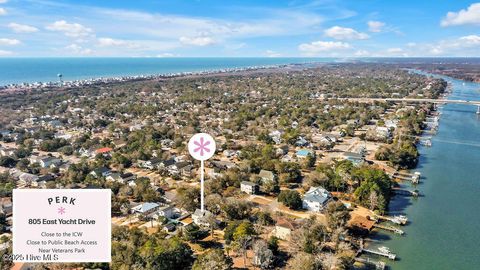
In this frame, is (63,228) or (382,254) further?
(382,254)

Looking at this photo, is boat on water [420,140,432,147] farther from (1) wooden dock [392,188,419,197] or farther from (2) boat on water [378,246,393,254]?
A: (2) boat on water [378,246,393,254]

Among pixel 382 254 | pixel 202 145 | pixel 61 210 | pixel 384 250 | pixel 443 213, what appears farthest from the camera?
pixel 443 213

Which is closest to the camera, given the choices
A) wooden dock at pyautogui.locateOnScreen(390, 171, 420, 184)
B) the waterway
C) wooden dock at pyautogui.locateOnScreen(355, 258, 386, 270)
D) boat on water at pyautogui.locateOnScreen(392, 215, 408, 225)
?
wooden dock at pyautogui.locateOnScreen(355, 258, 386, 270)

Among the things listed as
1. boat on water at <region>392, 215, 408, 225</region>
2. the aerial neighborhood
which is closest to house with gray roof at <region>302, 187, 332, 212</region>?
the aerial neighborhood

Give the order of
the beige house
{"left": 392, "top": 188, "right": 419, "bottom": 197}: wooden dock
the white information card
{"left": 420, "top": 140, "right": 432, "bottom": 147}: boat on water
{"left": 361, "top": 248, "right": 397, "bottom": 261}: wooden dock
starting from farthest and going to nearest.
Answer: {"left": 420, "top": 140, "right": 432, "bottom": 147}: boat on water
{"left": 392, "top": 188, "right": 419, "bottom": 197}: wooden dock
the beige house
{"left": 361, "top": 248, "right": 397, "bottom": 261}: wooden dock
the white information card

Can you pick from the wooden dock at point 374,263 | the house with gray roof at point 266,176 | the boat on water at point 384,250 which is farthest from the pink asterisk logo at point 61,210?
the house with gray roof at point 266,176

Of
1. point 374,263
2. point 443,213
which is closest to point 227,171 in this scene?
point 374,263

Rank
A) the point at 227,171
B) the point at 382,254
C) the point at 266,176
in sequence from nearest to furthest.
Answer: the point at 382,254, the point at 266,176, the point at 227,171

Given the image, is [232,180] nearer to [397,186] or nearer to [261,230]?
[261,230]

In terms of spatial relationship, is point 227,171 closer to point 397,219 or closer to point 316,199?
point 316,199
